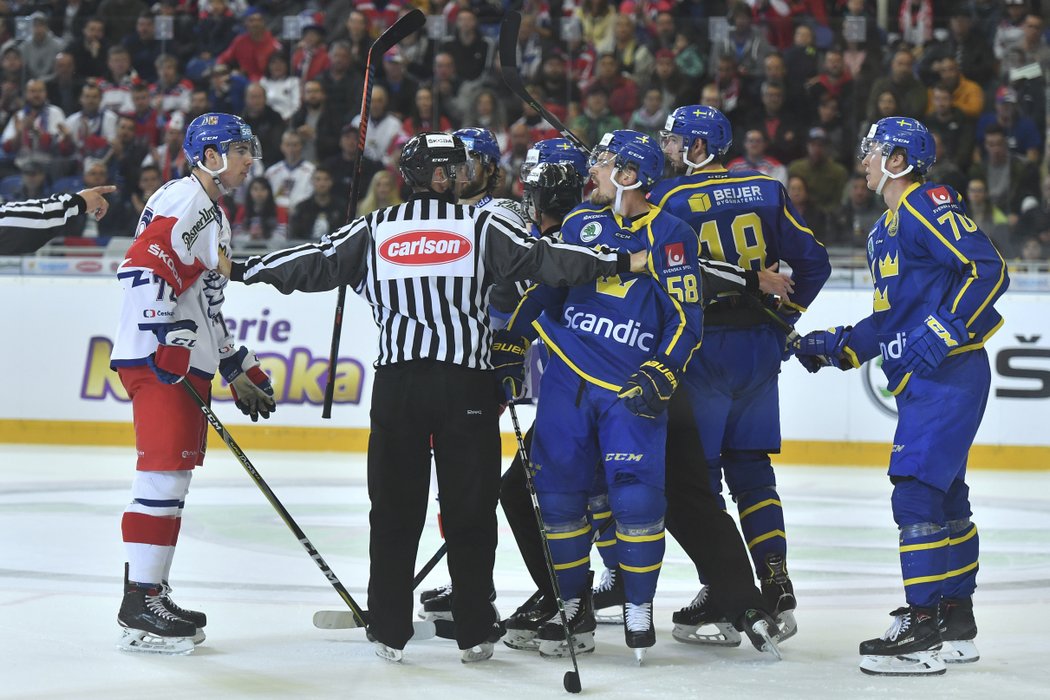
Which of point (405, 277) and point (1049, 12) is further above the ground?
point (1049, 12)

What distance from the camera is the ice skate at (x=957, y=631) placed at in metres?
4.48

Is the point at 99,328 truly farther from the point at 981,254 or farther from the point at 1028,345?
the point at 981,254

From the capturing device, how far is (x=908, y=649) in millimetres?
4363

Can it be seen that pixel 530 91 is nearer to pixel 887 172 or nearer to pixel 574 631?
pixel 887 172

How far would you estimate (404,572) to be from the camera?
14.3ft

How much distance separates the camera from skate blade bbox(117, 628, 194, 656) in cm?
450

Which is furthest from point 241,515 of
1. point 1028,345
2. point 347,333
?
point 1028,345

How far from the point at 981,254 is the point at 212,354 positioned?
7.96 feet

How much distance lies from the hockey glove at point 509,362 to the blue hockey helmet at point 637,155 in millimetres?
627

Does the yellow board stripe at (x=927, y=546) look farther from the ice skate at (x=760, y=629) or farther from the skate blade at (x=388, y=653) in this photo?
the skate blade at (x=388, y=653)

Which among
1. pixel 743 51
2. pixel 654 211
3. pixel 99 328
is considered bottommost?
pixel 99 328

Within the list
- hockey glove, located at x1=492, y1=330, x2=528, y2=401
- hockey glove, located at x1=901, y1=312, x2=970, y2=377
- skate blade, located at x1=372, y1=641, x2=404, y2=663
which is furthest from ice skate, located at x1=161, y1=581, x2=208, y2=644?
hockey glove, located at x1=901, y1=312, x2=970, y2=377

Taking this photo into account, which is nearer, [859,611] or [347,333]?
[859,611]

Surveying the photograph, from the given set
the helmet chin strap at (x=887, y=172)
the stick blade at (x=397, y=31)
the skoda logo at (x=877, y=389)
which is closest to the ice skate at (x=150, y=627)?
the stick blade at (x=397, y=31)
